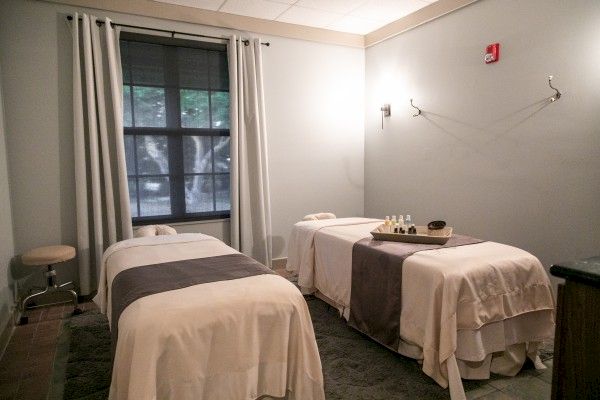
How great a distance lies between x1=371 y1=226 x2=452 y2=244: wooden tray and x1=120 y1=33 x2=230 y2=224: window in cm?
194

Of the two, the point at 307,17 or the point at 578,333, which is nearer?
the point at 578,333

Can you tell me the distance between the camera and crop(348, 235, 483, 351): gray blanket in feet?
7.07

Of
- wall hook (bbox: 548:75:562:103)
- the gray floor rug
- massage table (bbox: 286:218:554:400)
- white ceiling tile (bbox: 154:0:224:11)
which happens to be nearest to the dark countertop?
massage table (bbox: 286:218:554:400)

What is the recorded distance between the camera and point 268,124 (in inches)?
160

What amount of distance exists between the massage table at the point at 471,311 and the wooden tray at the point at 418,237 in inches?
5.5

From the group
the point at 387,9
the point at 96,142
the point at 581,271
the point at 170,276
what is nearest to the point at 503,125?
the point at 387,9

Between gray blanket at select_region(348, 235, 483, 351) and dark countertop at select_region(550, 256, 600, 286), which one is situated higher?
dark countertop at select_region(550, 256, 600, 286)

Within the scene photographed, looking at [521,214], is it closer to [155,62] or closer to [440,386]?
[440,386]

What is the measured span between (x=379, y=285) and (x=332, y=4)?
270 centimetres

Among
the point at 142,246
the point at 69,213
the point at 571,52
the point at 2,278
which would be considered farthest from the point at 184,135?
the point at 571,52

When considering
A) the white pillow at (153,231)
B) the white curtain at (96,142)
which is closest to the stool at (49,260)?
the white curtain at (96,142)

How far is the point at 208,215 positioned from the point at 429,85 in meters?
2.56

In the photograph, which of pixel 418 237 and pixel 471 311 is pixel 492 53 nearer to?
pixel 418 237

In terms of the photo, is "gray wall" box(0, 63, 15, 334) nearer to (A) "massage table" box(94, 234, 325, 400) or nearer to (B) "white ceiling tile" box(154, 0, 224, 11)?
(A) "massage table" box(94, 234, 325, 400)
